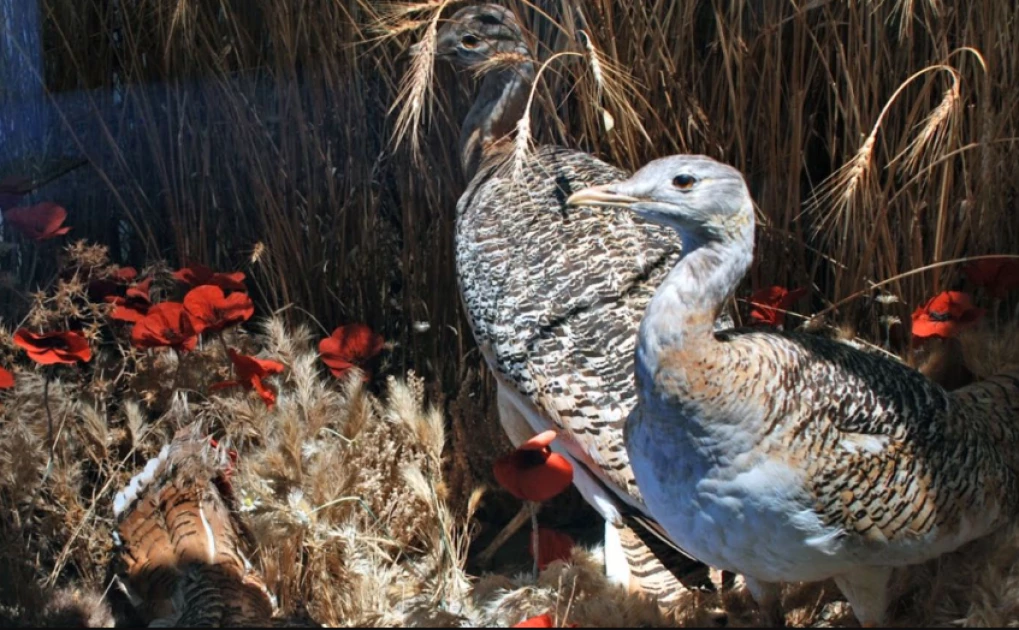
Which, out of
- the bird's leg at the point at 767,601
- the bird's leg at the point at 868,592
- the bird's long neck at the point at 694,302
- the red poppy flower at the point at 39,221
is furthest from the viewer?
the red poppy flower at the point at 39,221

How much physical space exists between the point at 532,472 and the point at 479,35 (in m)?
1.60

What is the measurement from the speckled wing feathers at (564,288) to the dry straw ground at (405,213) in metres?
0.27

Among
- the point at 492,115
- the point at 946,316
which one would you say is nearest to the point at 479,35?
the point at 492,115

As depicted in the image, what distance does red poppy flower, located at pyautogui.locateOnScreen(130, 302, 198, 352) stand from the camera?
3322 millimetres

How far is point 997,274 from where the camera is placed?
326cm

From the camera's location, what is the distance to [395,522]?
3.40 meters

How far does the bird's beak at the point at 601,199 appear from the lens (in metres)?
2.50

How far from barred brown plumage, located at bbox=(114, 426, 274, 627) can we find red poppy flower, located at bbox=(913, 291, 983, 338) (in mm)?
1901

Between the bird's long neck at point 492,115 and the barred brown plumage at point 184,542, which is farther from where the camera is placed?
the bird's long neck at point 492,115

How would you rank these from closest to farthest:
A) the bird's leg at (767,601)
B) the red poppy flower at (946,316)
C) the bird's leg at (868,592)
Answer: the bird's leg at (868,592) → the bird's leg at (767,601) → the red poppy flower at (946,316)

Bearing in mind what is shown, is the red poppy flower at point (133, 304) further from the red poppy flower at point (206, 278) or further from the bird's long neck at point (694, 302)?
the bird's long neck at point (694, 302)

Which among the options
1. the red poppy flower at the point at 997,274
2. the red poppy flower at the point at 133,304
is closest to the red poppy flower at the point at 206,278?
the red poppy flower at the point at 133,304

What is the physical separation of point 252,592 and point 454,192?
1.67 m

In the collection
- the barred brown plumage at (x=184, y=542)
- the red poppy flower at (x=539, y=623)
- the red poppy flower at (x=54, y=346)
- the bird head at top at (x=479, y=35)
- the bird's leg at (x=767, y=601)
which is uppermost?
the bird head at top at (x=479, y=35)
